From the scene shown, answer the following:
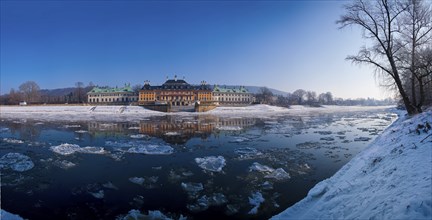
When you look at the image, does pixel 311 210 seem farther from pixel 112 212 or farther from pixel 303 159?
pixel 303 159

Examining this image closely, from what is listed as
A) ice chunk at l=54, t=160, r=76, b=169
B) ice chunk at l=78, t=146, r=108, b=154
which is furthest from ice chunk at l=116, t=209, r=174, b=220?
ice chunk at l=78, t=146, r=108, b=154

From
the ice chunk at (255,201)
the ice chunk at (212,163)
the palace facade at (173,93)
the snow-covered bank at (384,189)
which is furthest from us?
the palace facade at (173,93)

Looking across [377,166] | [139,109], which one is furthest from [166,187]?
[139,109]

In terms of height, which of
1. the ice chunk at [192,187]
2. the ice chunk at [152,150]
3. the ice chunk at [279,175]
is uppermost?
the ice chunk at [152,150]

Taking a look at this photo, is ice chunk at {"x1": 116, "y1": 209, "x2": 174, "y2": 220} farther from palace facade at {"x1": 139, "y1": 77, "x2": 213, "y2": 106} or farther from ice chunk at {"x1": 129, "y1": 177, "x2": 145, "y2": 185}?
palace facade at {"x1": 139, "y1": 77, "x2": 213, "y2": 106}

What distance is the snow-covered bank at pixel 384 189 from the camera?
16.1 feet

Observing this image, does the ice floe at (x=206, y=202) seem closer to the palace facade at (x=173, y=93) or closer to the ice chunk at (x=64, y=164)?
the ice chunk at (x=64, y=164)

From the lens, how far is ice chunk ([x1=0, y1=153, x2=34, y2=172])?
12.6m

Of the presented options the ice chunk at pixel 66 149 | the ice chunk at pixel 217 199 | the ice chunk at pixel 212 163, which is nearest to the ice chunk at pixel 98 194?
the ice chunk at pixel 217 199

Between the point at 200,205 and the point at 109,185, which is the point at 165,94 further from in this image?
the point at 200,205

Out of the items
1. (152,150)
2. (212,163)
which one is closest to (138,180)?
(212,163)

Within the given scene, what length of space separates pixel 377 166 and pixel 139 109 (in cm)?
6757

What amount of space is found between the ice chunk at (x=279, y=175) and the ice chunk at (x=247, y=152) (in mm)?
3348

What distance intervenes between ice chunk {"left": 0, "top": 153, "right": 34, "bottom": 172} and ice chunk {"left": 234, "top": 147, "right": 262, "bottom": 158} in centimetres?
1047
